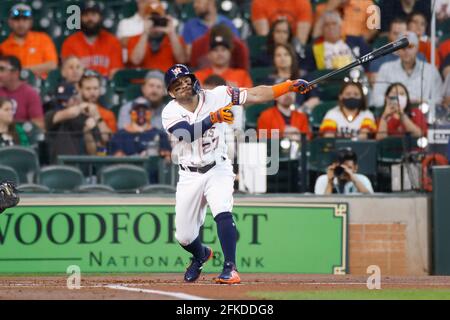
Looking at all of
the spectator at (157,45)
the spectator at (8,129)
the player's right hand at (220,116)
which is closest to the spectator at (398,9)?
the spectator at (157,45)

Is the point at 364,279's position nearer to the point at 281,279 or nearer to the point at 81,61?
the point at 281,279

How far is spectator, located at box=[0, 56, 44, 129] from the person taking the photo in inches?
567

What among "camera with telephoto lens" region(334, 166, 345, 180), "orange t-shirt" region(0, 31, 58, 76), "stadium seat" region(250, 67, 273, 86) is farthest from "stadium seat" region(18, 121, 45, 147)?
"camera with telephoto lens" region(334, 166, 345, 180)

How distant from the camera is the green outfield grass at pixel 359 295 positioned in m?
9.03

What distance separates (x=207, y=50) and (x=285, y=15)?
127cm

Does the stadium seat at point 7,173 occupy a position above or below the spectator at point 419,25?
below

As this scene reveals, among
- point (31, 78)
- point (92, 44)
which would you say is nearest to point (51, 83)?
point (31, 78)

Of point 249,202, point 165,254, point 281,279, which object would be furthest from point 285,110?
point 281,279

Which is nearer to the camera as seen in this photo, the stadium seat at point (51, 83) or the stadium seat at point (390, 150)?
the stadium seat at point (390, 150)

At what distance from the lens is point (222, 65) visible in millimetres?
14859

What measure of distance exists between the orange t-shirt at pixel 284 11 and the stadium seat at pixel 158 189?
10.7 feet

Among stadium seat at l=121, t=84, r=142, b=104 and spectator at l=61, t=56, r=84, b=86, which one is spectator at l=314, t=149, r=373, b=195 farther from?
spectator at l=61, t=56, r=84, b=86

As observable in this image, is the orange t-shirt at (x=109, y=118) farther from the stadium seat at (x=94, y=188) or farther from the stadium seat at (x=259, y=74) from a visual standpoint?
the stadium seat at (x=259, y=74)

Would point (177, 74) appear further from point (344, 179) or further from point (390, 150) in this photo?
point (390, 150)
